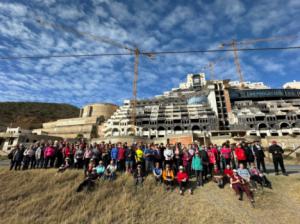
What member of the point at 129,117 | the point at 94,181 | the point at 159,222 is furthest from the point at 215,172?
the point at 129,117

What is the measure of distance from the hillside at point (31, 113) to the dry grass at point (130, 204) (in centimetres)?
9216

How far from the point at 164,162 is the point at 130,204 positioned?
3.76 meters

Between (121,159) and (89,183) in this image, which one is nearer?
(89,183)

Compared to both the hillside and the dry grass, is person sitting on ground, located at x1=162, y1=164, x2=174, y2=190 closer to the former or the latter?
the dry grass

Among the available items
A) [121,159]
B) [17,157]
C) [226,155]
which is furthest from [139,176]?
[17,157]

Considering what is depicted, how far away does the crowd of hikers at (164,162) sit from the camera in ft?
33.3

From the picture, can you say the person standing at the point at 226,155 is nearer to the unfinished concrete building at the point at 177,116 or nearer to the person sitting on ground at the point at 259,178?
the person sitting on ground at the point at 259,178

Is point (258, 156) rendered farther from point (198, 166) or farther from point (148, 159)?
point (148, 159)

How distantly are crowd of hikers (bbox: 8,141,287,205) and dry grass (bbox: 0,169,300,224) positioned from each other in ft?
2.03

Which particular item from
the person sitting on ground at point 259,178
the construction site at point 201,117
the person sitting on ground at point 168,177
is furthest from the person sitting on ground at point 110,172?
the construction site at point 201,117

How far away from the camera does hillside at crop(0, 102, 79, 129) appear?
98175 mm

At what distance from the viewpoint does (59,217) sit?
812cm

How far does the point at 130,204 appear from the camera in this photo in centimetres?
884

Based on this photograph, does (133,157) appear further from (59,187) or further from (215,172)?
(215,172)
